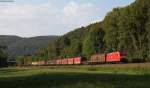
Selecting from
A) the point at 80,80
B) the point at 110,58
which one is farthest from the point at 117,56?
the point at 80,80

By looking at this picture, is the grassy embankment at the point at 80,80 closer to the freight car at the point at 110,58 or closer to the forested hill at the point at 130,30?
the freight car at the point at 110,58

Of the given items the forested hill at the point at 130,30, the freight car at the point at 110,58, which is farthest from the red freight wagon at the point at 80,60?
the forested hill at the point at 130,30

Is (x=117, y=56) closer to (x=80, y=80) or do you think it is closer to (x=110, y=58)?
(x=110, y=58)

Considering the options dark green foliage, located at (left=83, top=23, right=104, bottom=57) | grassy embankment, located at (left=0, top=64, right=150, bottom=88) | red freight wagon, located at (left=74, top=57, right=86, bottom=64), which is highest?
dark green foliage, located at (left=83, top=23, right=104, bottom=57)

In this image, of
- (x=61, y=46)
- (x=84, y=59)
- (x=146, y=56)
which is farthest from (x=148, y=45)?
(x=61, y=46)

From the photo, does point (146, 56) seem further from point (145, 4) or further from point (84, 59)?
Result: point (84, 59)

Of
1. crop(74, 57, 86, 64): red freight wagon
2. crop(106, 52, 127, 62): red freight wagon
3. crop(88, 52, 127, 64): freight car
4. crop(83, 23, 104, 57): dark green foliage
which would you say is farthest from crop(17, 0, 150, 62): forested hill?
crop(74, 57, 86, 64): red freight wagon

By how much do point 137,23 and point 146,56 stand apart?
14.2m

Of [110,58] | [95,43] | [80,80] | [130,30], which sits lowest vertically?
[80,80]

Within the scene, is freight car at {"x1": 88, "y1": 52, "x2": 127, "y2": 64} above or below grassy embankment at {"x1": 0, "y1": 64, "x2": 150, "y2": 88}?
above

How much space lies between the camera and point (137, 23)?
104 metres

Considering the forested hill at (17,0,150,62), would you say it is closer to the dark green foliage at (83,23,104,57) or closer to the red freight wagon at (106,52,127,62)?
the red freight wagon at (106,52,127,62)

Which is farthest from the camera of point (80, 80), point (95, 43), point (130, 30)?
point (95, 43)

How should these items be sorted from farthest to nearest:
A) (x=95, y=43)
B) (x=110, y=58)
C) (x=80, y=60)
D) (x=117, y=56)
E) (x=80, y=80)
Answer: (x=95, y=43), (x=80, y=60), (x=110, y=58), (x=117, y=56), (x=80, y=80)
